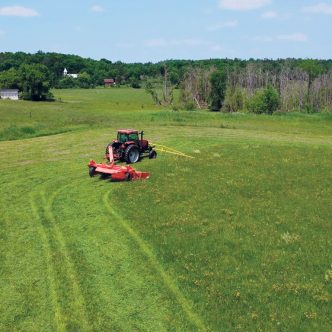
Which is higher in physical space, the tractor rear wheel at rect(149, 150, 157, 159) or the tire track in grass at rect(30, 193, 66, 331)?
the tractor rear wheel at rect(149, 150, 157, 159)

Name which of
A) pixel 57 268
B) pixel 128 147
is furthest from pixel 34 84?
pixel 57 268

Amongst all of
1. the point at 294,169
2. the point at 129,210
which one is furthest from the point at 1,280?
the point at 294,169

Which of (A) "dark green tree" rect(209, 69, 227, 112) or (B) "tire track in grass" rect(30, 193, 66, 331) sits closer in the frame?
(B) "tire track in grass" rect(30, 193, 66, 331)

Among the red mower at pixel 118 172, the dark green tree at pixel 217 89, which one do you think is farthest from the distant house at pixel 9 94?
the red mower at pixel 118 172

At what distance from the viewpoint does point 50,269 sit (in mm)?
14172

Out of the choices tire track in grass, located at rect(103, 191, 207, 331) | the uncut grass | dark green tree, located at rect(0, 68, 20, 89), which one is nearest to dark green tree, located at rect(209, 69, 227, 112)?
dark green tree, located at rect(0, 68, 20, 89)

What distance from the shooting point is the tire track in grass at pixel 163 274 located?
11.4 m

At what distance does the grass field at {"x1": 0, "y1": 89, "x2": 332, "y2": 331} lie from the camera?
38.2 feet

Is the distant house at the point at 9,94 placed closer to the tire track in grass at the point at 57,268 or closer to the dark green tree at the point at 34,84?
the dark green tree at the point at 34,84

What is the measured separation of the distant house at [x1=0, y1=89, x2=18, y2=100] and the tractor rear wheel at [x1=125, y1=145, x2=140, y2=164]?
10680cm

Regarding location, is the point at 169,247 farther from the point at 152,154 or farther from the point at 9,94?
the point at 9,94

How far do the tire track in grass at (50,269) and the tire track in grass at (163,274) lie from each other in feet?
9.61

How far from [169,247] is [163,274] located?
77.9 inches

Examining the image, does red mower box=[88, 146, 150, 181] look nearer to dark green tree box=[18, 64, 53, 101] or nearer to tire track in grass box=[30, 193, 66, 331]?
tire track in grass box=[30, 193, 66, 331]
